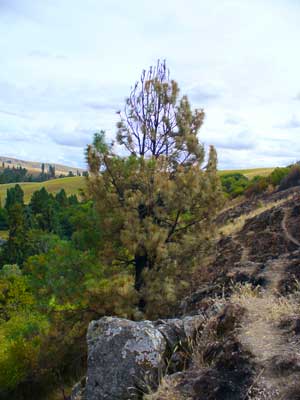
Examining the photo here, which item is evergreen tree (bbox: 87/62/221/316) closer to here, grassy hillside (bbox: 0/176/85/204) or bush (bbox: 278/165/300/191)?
bush (bbox: 278/165/300/191)

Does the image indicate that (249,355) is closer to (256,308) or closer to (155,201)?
(256,308)

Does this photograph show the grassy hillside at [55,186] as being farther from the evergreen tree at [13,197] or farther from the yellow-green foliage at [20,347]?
the yellow-green foliage at [20,347]

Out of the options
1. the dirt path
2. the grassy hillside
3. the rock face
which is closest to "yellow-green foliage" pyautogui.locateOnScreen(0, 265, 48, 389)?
the rock face

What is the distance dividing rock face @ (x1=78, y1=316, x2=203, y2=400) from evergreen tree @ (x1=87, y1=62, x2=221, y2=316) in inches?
230

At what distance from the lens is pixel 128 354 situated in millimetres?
6875

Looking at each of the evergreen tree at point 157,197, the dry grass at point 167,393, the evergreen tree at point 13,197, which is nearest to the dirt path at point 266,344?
the dry grass at point 167,393

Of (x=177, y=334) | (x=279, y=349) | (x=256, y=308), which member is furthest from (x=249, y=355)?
(x=177, y=334)

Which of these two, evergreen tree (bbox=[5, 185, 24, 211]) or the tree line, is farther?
evergreen tree (bbox=[5, 185, 24, 211])

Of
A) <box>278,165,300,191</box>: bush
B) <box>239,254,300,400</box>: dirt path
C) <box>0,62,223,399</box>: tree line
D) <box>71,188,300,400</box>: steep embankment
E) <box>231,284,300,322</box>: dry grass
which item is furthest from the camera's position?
<box>278,165,300,191</box>: bush

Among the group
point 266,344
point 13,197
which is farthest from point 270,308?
point 13,197

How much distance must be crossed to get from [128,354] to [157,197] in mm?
7559

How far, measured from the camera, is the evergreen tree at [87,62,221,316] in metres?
13.6

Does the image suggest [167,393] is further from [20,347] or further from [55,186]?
[55,186]

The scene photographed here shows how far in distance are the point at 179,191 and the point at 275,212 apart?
340 inches
